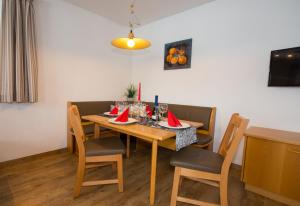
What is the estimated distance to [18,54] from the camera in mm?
2031

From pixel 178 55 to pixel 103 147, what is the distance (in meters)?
2.06

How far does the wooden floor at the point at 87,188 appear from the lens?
60.9 inches

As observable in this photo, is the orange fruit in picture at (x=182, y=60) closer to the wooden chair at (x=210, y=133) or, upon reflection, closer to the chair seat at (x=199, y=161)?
the wooden chair at (x=210, y=133)

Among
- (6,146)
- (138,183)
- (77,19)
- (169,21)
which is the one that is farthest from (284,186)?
(77,19)

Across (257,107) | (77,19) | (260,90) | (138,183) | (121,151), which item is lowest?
(138,183)

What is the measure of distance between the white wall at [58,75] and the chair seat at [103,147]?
125 centimetres

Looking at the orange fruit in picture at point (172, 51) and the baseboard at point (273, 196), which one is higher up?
the orange fruit in picture at point (172, 51)

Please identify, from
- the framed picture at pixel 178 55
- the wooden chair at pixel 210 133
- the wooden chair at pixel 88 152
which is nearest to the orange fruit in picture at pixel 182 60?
the framed picture at pixel 178 55

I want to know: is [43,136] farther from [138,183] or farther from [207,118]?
[207,118]

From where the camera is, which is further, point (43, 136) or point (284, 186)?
point (43, 136)

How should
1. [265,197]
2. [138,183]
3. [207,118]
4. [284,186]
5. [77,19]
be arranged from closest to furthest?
[284,186]
[265,197]
[138,183]
[207,118]
[77,19]

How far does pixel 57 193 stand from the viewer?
1633 mm

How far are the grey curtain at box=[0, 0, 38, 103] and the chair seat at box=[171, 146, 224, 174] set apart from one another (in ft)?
6.99

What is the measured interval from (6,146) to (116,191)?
1.73 meters
